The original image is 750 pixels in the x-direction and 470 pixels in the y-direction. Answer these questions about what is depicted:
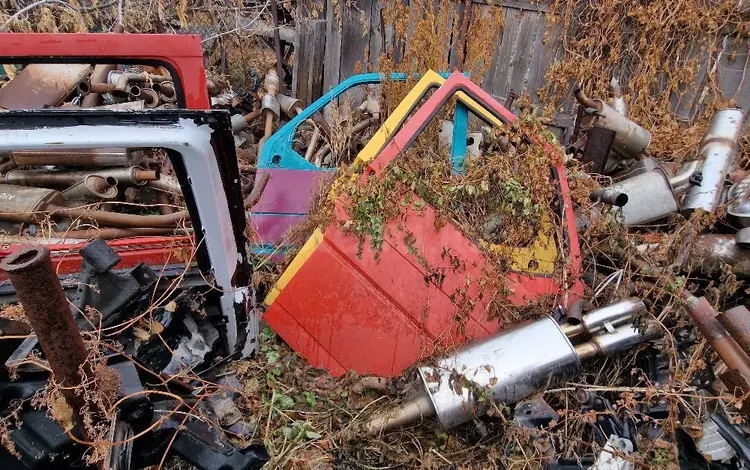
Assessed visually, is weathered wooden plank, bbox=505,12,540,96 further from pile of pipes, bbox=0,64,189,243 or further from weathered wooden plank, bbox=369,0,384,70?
pile of pipes, bbox=0,64,189,243

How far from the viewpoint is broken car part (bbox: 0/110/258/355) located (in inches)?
52.6

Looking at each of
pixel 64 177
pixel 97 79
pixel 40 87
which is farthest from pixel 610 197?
pixel 40 87

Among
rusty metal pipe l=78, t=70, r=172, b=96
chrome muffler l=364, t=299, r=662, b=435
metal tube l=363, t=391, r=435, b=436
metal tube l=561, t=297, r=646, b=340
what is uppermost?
rusty metal pipe l=78, t=70, r=172, b=96

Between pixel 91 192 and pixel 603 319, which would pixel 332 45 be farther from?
pixel 603 319

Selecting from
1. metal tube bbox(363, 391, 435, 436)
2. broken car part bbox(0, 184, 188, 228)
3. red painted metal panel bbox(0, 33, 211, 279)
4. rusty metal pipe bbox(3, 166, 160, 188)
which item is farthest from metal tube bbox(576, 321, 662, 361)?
rusty metal pipe bbox(3, 166, 160, 188)

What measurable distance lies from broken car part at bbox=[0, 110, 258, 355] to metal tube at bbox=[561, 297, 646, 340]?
1.74 m

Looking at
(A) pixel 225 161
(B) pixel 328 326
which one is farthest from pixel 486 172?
(A) pixel 225 161

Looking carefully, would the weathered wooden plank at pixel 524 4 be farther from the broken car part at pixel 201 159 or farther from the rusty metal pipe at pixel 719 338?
the broken car part at pixel 201 159

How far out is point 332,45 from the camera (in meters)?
6.48

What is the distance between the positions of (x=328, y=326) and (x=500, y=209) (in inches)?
49.4

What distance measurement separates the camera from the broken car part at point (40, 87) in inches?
Answer: 181

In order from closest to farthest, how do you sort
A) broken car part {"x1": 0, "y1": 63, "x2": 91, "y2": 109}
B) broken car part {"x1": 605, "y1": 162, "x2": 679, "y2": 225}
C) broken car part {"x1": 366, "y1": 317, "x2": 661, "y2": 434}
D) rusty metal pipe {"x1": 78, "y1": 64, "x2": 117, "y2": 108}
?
1. broken car part {"x1": 366, "y1": 317, "x2": 661, "y2": 434}
2. broken car part {"x1": 605, "y1": 162, "x2": 679, "y2": 225}
3. broken car part {"x1": 0, "y1": 63, "x2": 91, "y2": 109}
4. rusty metal pipe {"x1": 78, "y1": 64, "x2": 117, "y2": 108}

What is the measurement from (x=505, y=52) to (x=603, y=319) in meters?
4.37

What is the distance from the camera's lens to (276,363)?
2807 millimetres
